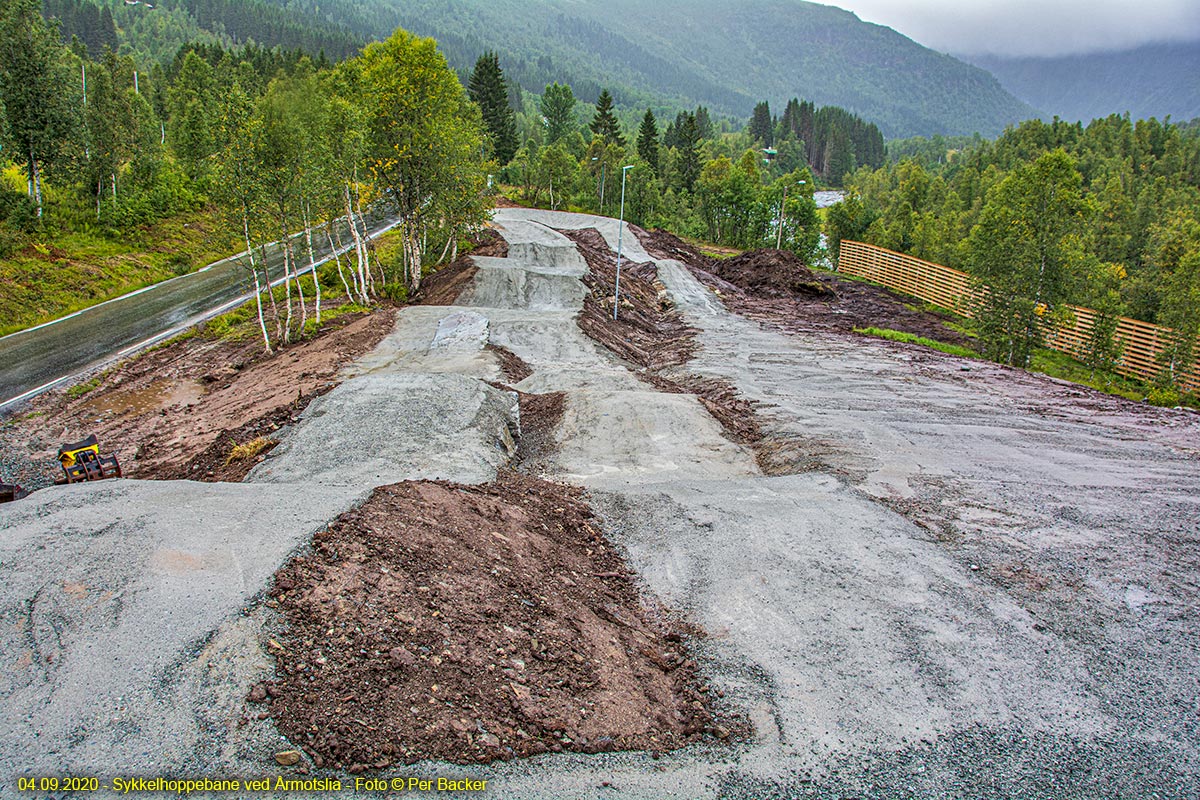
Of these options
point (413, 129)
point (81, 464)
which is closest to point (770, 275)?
point (413, 129)

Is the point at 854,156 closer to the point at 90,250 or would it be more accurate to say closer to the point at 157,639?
the point at 90,250

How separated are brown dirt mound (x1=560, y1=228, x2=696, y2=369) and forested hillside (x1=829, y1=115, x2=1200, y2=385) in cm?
1759

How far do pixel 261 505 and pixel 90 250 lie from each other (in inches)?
1365

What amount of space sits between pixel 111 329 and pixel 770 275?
43294mm

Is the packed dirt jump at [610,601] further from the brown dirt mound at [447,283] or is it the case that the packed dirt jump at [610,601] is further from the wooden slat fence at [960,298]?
the wooden slat fence at [960,298]

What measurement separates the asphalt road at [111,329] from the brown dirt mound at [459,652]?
18.0 metres

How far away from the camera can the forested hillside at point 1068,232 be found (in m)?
33.1

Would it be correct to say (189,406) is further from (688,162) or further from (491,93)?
(688,162)

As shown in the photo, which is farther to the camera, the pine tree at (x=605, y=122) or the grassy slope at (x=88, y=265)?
the pine tree at (x=605, y=122)

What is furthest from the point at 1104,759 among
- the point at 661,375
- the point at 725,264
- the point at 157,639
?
the point at 725,264

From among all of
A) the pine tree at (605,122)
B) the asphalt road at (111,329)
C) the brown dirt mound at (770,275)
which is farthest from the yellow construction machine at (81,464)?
the pine tree at (605,122)

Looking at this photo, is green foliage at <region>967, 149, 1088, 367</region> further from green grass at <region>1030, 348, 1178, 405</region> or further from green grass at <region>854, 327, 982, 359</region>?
green grass at <region>1030, 348, 1178, 405</region>

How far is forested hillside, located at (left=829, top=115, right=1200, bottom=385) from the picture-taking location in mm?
33062

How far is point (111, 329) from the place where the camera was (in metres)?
27.4
